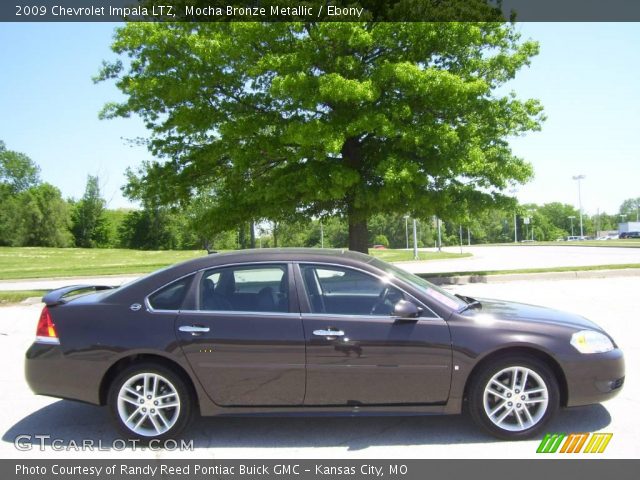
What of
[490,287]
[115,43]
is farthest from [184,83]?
[490,287]

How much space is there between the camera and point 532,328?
4223 millimetres

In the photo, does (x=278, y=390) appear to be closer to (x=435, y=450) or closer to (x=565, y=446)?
(x=435, y=450)

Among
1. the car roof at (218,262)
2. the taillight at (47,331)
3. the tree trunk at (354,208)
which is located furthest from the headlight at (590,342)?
the tree trunk at (354,208)

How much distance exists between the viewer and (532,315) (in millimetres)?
4512

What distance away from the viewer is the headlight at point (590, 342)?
166 inches

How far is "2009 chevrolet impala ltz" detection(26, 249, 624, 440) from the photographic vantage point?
13.5 feet

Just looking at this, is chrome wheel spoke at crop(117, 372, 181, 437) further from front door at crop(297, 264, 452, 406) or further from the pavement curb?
the pavement curb

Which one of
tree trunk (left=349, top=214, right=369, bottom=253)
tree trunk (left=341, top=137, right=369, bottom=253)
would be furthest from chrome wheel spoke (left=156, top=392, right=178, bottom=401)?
tree trunk (left=349, top=214, right=369, bottom=253)

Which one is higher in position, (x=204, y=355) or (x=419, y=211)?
(x=419, y=211)

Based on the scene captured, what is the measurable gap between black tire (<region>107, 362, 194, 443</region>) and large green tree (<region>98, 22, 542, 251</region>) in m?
10.7

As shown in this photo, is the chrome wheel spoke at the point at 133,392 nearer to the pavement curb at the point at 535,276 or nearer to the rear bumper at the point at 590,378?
the rear bumper at the point at 590,378

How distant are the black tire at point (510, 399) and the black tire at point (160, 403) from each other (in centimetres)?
221
